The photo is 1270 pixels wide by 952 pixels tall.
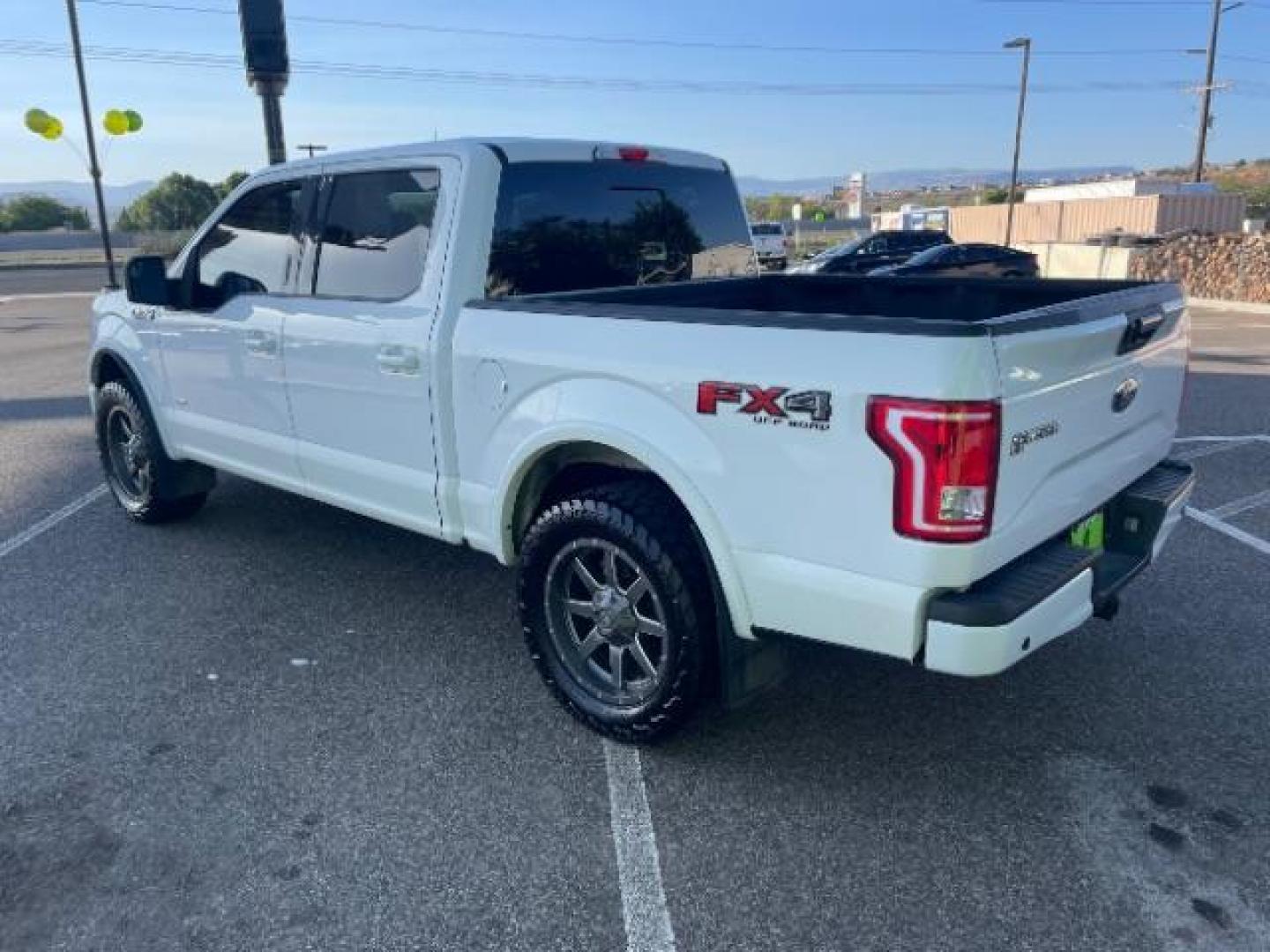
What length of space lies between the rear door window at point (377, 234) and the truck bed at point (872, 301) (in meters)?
0.47

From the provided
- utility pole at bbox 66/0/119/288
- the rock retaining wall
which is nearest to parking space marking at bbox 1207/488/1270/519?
the rock retaining wall

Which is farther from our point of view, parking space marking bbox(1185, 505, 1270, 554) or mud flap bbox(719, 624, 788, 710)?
parking space marking bbox(1185, 505, 1270, 554)

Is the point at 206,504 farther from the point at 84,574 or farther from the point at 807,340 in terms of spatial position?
the point at 807,340

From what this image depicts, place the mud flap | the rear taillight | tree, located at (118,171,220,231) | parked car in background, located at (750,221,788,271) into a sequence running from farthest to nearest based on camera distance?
1. tree, located at (118,171,220,231)
2. parked car in background, located at (750,221,788,271)
3. the mud flap
4. the rear taillight

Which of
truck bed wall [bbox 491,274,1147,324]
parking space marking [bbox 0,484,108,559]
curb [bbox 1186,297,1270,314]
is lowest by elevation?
curb [bbox 1186,297,1270,314]

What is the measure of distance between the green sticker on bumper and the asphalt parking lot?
2.28ft

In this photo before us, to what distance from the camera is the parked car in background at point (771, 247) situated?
69.5 ft

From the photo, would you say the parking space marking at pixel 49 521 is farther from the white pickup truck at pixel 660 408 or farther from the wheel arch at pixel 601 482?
the wheel arch at pixel 601 482

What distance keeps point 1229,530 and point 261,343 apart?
5131 millimetres

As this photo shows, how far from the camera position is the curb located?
60.7 ft

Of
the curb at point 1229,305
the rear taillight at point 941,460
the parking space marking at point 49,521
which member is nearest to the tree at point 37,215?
the curb at point 1229,305

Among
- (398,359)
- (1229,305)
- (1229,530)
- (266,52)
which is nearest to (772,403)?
(398,359)

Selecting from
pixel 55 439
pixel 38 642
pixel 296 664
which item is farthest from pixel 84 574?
pixel 55 439

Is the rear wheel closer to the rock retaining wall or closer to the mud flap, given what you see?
the mud flap
